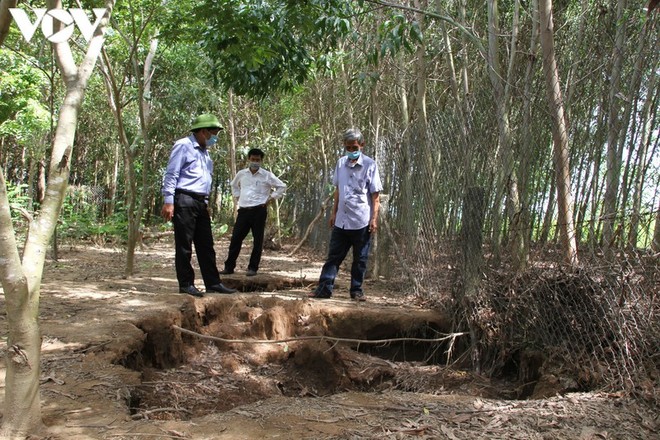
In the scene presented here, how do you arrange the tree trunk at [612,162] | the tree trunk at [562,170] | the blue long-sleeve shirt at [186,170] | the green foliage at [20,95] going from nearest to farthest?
the tree trunk at [612,162] < the tree trunk at [562,170] < the blue long-sleeve shirt at [186,170] < the green foliage at [20,95]

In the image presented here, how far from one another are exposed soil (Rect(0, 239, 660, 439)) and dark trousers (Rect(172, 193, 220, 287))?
11.5 inches

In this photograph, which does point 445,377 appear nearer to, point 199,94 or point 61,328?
point 61,328

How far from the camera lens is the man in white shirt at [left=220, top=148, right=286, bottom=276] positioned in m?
6.39

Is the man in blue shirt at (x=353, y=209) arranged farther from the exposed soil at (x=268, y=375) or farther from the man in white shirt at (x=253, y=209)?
the man in white shirt at (x=253, y=209)

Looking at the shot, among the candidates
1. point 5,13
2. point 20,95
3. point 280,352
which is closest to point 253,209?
point 280,352

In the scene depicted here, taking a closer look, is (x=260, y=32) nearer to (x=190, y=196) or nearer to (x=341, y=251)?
(x=190, y=196)

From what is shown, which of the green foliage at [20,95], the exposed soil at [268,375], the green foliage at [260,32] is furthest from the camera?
the green foliage at [20,95]

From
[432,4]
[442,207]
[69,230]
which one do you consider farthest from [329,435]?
[69,230]

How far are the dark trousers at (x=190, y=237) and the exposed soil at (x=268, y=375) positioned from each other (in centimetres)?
29

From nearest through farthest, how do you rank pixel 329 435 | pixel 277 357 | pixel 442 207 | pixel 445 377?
pixel 329 435
pixel 445 377
pixel 277 357
pixel 442 207

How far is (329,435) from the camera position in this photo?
239 cm

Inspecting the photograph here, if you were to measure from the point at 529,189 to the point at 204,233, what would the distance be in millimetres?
2995

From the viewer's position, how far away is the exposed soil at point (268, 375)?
2494 mm

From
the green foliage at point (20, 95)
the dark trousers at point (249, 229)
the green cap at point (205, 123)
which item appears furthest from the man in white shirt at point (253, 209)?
the green foliage at point (20, 95)
